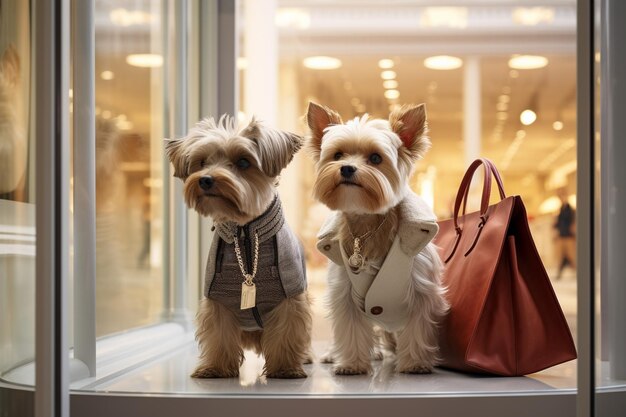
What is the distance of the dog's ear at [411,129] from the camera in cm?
225

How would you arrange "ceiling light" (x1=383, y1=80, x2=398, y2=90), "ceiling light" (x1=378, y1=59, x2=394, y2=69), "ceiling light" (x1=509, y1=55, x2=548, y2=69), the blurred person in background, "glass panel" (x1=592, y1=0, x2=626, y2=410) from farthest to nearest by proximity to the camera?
"ceiling light" (x1=383, y1=80, x2=398, y2=90) < "ceiling light" (x1=378, y1=59, x2=394, y2=69) < "ceiling light" (x1=509, y1=55, x2=548, y2=69) < the blurred person in background < "glass panel" (x1=592, y1=0, x2=626, y2=410)

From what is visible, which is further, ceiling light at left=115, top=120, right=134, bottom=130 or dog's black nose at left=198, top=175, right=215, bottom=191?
ceiling light at left=115, top=120, right=134, bottom=130

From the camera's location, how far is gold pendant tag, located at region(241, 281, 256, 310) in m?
2.09

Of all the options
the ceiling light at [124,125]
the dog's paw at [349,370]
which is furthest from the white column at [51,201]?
the ceiling light at [124,125]

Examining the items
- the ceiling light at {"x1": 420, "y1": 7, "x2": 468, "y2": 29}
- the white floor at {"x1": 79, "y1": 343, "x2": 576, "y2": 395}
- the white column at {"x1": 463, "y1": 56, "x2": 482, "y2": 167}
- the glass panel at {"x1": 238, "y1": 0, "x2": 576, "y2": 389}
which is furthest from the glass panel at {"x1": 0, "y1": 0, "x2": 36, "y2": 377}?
the white column at {"x1": 463, "y1": 56, "x2": 482, "y2": 167}

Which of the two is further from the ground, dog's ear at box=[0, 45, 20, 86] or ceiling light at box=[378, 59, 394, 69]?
ceiling light at box=[378, 59, 394, 69]

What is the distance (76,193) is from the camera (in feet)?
6.82

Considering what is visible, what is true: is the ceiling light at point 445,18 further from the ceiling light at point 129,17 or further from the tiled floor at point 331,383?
the tiled floor at point 331,383

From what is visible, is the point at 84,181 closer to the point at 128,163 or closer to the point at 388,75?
the point at 128,163

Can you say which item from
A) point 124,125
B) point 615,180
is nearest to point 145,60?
point 124,125

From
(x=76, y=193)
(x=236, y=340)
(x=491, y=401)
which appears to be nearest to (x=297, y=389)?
(x=236, y=340)

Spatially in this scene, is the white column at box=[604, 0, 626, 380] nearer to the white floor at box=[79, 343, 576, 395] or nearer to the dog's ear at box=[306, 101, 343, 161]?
the white floor at box=[79, 343, 576, 395]

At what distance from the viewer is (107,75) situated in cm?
258

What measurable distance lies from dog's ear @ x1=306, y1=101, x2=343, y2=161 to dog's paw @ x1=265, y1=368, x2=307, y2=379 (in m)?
0.69
